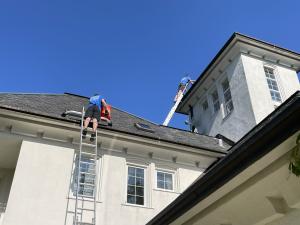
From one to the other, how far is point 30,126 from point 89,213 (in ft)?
11.1

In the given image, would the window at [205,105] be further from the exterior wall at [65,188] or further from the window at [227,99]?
the exterior wall at [65,188]

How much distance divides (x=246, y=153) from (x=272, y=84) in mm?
16145

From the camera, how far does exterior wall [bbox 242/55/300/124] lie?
720 inches

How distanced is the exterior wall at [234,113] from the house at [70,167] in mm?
4744

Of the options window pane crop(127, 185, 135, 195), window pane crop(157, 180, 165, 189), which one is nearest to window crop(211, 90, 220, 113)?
window pane crop(157, 180, 165, 189)

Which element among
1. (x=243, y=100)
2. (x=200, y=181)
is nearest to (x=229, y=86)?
(x=243, y=100)

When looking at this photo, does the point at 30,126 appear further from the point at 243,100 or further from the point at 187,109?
the point at 187,109

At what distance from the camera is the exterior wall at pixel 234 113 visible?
60.3ft

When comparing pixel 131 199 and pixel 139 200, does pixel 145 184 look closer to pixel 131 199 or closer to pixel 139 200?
pixel 139 200

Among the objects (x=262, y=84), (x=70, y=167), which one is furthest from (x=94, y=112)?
(x=262, y=84)

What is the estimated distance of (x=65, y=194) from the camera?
1121 centimetres

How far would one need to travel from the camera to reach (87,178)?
11898 mm

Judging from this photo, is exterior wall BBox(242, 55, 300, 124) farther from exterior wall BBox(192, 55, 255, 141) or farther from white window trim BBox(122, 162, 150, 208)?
white window trim BBox(122, 162, 150, 208)

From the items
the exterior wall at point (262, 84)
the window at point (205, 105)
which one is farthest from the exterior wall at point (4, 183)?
the window at point (205, 105)
